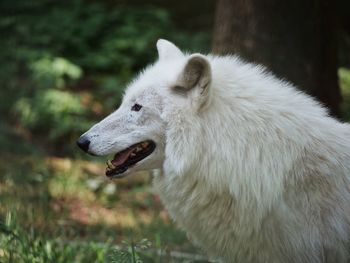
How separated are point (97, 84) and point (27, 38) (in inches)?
64.1

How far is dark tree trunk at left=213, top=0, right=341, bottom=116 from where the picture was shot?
520cm

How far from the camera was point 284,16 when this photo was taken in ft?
17.0

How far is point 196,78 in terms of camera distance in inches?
140

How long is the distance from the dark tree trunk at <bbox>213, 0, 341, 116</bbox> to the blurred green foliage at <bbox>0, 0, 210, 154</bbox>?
459cm

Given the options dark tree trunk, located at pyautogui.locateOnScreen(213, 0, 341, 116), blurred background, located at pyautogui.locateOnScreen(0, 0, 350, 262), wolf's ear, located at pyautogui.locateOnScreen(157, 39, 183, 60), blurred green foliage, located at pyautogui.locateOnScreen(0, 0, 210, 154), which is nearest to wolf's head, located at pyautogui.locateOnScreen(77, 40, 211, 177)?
wolf's ear, located at pyautogui.locateOnScreen(157, 39, 183, 60)

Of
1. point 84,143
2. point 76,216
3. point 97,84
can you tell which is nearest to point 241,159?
point 84,143

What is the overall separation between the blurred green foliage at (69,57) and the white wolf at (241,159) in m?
5.88

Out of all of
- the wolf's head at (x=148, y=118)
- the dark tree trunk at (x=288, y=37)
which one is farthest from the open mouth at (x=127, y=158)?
the dark tree trunk at (x=288, y=37)

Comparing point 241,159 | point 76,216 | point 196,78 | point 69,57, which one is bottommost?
point 76,216

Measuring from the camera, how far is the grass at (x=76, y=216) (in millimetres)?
4527

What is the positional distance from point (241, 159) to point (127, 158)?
783mm

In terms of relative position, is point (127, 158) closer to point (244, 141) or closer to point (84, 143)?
point (84, 143)

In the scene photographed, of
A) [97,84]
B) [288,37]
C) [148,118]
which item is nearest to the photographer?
[148,118]

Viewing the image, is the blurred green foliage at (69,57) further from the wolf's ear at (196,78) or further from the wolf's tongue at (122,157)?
the wolf's ear at (196,78)
